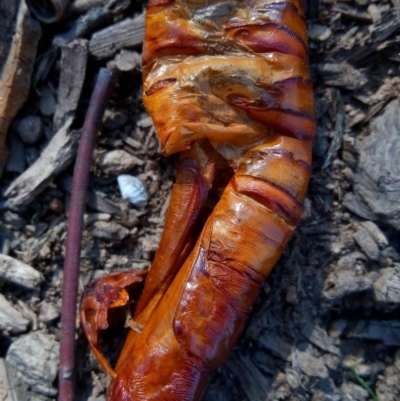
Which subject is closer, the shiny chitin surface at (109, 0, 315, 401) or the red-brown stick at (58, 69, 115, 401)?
the shiny chitin surface at (109, 0, 315, 401)

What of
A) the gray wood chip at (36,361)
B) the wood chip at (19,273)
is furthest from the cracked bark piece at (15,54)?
the gray wood chip at (36,361)

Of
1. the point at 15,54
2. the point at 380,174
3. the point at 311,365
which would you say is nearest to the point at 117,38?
the point at 15,54

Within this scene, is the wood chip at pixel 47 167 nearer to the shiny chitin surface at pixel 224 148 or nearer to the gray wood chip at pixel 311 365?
the shiny chitin surface at pixel 224 148

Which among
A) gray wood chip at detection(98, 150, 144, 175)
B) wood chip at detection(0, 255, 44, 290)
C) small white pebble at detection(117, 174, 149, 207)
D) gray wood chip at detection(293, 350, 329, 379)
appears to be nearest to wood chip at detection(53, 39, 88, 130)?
gray wood chip at detection(98, 150, 144, 175)

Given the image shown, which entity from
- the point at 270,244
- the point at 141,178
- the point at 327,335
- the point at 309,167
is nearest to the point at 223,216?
the point at 270,244

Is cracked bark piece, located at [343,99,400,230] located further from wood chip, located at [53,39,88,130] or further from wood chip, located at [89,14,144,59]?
wood chip, located at [53,39,88,130]

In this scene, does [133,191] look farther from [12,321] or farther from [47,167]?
[12,321]
